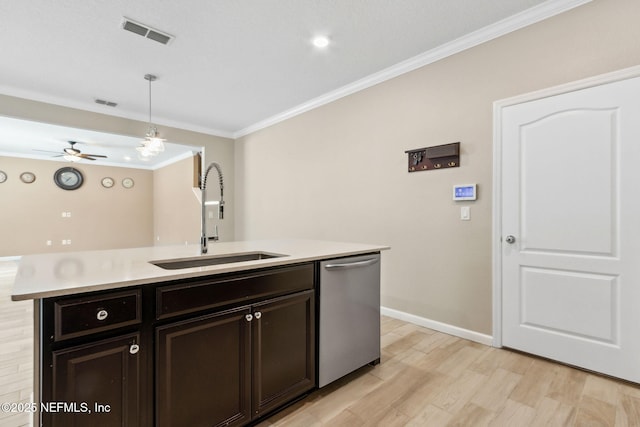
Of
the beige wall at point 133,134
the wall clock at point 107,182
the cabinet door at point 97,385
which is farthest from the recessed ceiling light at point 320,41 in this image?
the wall clock at point 107,182

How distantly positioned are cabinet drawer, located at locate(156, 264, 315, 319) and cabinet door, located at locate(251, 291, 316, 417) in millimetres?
61

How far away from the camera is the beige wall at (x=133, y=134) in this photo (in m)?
3.74

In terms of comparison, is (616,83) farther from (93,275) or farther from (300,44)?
(93,275)

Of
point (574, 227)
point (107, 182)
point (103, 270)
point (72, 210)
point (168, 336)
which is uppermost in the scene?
point (107, 182)

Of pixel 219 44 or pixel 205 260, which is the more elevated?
pixel 219 44

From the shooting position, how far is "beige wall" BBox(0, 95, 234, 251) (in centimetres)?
374

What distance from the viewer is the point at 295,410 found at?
1.71 metres

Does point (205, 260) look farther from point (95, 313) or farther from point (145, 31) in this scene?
point (145, 31)

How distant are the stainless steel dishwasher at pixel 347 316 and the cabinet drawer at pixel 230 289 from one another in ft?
0.55

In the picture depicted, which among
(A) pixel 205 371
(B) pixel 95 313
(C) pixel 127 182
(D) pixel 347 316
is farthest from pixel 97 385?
(C) pixel 127 182

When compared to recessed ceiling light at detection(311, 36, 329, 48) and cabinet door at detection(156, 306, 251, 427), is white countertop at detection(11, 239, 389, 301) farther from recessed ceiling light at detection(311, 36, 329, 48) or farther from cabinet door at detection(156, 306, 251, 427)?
recessed ceiling light at detection(311, 36, 329, 48)

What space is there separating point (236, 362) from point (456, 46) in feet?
A: 9.89

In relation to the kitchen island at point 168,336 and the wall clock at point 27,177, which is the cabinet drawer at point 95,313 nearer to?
the kitchen island at point 168,336

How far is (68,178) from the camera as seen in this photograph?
793 cm
